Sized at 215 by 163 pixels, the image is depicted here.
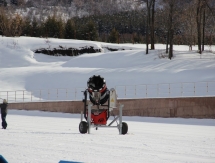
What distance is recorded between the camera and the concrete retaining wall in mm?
27953

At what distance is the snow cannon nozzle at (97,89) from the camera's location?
16656mm

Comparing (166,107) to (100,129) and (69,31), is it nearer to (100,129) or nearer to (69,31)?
(100,129)

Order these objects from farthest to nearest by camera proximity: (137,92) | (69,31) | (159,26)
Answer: (69,31) → (159,26) → (137,92)

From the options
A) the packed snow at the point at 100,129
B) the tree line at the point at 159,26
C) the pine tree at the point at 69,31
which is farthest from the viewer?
the pine tree at the point at 69,31

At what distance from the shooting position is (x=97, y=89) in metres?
16.7

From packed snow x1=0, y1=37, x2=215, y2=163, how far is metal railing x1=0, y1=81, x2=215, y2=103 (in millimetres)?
901

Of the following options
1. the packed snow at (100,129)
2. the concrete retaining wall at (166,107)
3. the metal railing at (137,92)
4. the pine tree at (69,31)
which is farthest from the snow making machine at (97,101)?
the pine tree at (69,31)

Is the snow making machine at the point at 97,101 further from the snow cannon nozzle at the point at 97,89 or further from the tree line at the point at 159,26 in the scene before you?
the tree line at the point at 159,26

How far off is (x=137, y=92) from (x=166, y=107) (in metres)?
5.76

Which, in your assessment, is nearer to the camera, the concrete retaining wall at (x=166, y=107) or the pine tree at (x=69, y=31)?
the concrete retaining wall at (x=166, y=107)

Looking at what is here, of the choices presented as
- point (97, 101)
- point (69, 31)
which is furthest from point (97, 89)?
point (69, 31)

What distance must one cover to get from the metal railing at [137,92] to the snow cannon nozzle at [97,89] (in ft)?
49.3

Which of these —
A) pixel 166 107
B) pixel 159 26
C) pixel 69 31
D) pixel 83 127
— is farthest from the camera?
pixel 69 31

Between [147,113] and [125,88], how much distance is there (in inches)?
236
